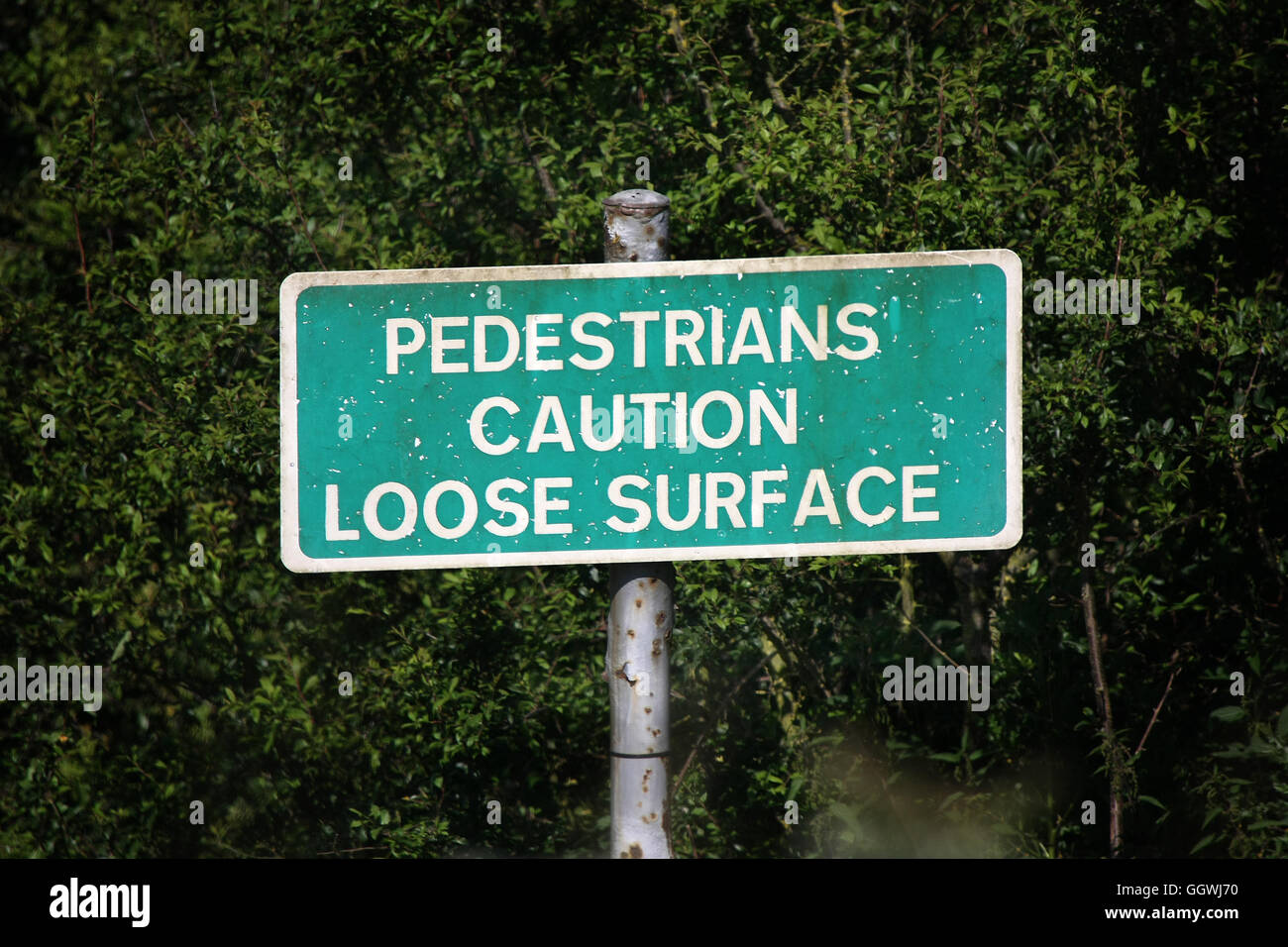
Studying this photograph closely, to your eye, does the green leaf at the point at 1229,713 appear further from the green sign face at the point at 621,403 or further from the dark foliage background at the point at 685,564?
the green sign face at the point at 621,403

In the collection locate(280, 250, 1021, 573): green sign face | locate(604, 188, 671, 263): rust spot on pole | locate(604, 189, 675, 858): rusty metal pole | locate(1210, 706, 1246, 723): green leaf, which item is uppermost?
locate(604, 188, 671, 263): rust spot on pole

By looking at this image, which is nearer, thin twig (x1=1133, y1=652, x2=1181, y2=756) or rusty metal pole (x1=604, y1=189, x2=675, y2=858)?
rusty metal pole (x1=604, y1=189, x2=675, y2=858)

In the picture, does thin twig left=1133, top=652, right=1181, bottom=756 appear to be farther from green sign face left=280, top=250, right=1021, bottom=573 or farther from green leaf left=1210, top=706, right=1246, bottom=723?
green sign face left=280, top=250, right=1021, bottom=573

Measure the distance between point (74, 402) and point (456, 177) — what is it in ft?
6.46

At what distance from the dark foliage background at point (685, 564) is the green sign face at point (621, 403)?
320 cm

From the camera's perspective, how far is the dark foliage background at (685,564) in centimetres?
525

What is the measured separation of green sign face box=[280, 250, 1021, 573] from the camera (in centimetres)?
198

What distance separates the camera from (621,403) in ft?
6.51

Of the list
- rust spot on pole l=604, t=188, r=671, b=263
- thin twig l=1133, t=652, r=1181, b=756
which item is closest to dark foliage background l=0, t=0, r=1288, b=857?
thin twig l=1133, t=652, r=1181, b=756

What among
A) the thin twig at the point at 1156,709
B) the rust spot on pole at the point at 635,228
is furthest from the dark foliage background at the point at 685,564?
the rust spot on pole at the point at 635,228

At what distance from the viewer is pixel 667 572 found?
2.04 m

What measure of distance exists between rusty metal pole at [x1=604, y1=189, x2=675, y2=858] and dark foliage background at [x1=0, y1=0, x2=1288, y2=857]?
3.17 metres

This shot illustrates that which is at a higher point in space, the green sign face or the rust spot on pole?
the rust spot on pole

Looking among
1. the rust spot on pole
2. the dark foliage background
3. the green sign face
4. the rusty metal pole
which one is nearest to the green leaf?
the dark foliage background
